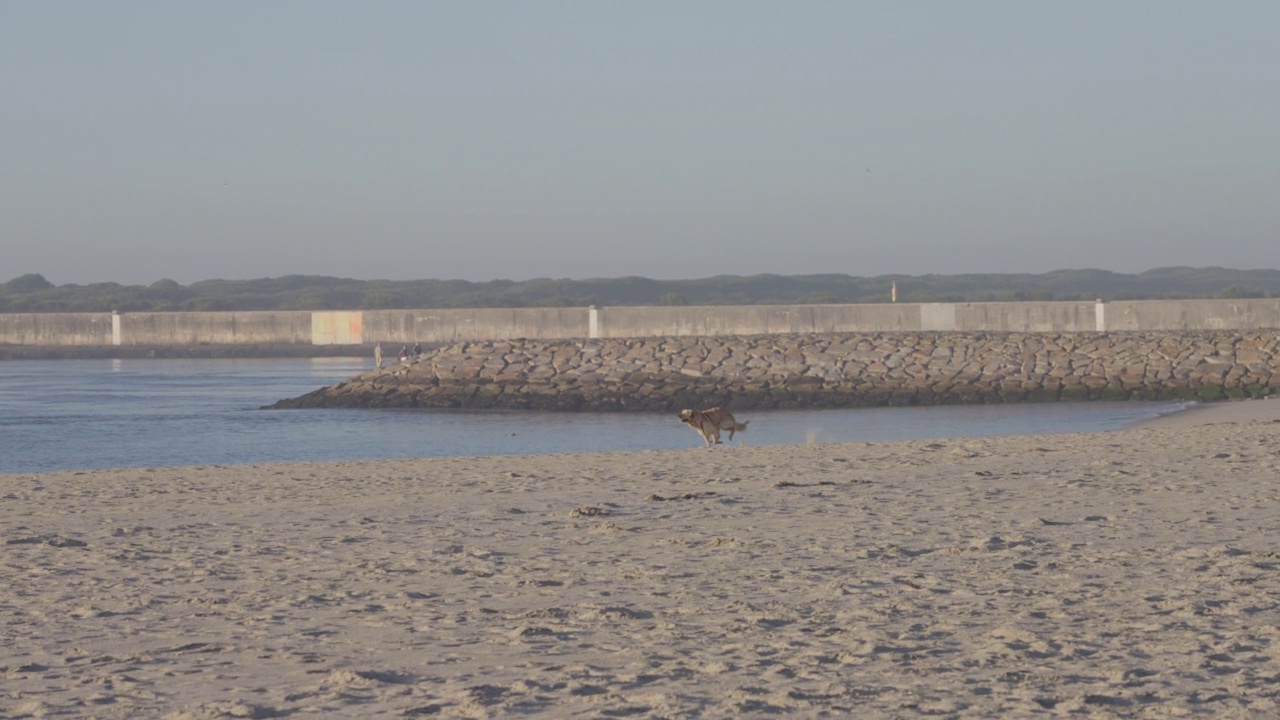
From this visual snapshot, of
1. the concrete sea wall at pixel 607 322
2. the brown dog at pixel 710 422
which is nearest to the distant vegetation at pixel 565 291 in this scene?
the concrete sea wall at pixel 607 322

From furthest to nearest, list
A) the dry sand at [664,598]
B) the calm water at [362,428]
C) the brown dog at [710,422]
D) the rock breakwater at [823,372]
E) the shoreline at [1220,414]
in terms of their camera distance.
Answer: the rock breakwater at [823,372] → the shoreline at [1220,414] → the calm water at [362,428] → the brown dog at [710,422] → the dry sand at [664,598]

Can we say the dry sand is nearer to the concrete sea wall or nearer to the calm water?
the calm water

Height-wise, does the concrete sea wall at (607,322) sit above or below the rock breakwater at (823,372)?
above

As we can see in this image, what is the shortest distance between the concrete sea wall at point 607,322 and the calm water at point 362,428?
1488 centimetres

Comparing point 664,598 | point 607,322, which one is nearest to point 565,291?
point 607,322

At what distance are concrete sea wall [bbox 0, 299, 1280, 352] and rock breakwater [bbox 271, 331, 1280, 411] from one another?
22.2ft

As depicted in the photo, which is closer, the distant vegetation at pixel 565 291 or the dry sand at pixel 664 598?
the dry sand at pixel 664 598

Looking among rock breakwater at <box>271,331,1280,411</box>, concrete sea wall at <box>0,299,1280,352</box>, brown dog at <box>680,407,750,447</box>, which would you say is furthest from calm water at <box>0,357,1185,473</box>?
concrete sea wall at <box>0,299,1280,352</box>

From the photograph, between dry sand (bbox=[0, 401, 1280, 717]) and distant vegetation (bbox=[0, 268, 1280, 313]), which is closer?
dry sand (bbox=[0, 401, 1280, 717])

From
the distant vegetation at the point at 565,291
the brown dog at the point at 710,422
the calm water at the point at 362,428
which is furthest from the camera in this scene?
the distant vegetation at the point at 565,291

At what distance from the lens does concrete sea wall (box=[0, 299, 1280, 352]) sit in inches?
1540

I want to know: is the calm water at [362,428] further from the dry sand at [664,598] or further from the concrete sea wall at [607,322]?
the concrete sea wall at [607,322]

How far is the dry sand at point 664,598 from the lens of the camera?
4.48 m

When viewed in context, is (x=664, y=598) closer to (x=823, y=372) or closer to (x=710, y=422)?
(x=710, y=422)
